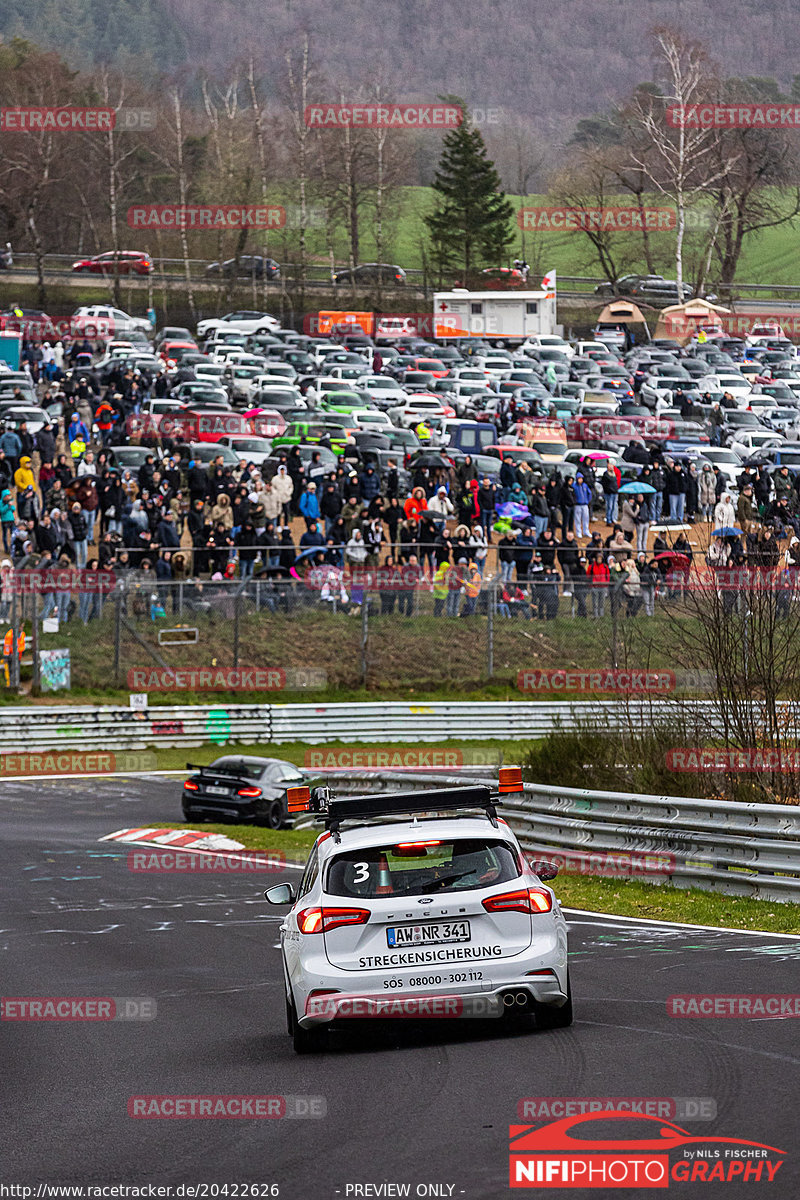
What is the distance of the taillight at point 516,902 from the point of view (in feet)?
29.8

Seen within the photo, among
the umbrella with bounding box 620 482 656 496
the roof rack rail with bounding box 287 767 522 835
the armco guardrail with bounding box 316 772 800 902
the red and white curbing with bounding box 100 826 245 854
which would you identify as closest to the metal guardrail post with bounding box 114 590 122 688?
the red and white curbing with bounding box 100 826 245 854

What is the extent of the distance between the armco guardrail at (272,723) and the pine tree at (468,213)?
216 ft

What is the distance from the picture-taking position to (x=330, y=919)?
9086mm

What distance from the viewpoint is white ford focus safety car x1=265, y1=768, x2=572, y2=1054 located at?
8.97 metres

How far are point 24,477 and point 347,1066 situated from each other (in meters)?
28.0

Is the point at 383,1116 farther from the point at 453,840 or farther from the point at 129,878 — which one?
the point at 129,878

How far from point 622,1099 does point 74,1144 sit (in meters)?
2.42

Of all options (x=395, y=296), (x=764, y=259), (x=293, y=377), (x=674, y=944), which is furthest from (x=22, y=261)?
(x=674, y=944)

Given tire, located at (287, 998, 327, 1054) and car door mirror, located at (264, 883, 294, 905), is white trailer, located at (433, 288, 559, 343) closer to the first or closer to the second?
car door mirror, located at (264, 883, 294, 905)

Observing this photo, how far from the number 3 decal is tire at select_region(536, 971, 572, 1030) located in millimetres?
1186

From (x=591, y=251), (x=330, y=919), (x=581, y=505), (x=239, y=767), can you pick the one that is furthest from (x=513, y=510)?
(x=591, y=251)

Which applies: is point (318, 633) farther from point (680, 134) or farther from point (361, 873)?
point (680, 134)

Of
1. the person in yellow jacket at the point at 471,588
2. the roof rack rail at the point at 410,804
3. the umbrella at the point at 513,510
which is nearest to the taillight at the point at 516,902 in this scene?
the roof rack rail at the point at 410,804

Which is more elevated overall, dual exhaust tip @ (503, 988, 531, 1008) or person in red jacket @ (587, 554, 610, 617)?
dual exhaust tip @ (503, 988, 531, 1008)
